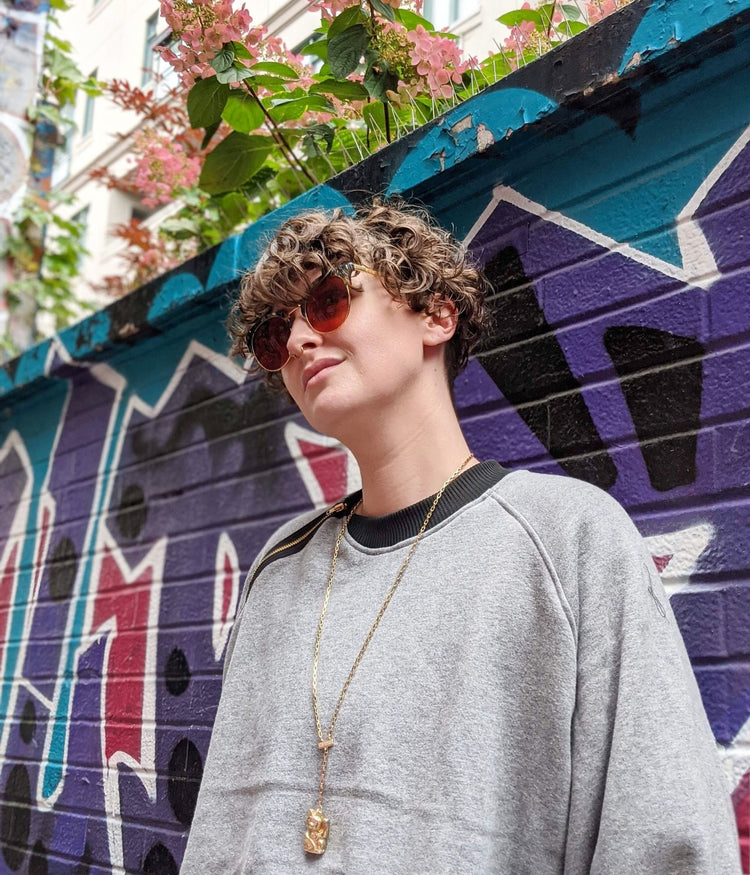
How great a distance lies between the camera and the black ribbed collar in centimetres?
173

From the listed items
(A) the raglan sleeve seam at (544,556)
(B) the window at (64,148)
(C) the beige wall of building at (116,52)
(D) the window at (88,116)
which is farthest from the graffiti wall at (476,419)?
(B) the window at (64,148)

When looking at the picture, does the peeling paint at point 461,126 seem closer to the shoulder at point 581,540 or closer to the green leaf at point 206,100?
the green leaf at point 206,100

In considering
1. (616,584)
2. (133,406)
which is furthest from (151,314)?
(616,584)

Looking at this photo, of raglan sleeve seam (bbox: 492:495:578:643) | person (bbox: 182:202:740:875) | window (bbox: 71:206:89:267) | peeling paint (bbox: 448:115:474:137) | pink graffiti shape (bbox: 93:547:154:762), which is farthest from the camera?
window (bbox: 71:206:89:267)

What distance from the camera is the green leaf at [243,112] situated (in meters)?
2.95

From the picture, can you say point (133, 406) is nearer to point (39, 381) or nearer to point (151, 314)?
point (151, 314)

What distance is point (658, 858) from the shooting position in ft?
4.00

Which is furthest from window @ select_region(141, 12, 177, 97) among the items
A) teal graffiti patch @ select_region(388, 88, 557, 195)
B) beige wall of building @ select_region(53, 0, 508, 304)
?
teal graffiti patch @ select_region(388, 88, 557, 195)

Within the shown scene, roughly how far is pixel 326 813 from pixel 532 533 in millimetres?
595

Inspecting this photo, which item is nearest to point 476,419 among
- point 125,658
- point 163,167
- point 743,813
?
point 743,813

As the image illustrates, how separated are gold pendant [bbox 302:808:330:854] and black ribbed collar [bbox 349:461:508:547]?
0.50m

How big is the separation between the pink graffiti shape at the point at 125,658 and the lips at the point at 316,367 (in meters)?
1.82

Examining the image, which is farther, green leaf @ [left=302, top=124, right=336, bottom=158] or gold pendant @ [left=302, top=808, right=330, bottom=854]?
green leaf @ [left=302, top=124, right=336, bottom=158]

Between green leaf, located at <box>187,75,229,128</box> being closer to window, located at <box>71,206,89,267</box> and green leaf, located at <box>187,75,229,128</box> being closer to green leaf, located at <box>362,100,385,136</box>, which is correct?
green leaf, located at <box>362,100,385,136</box>
